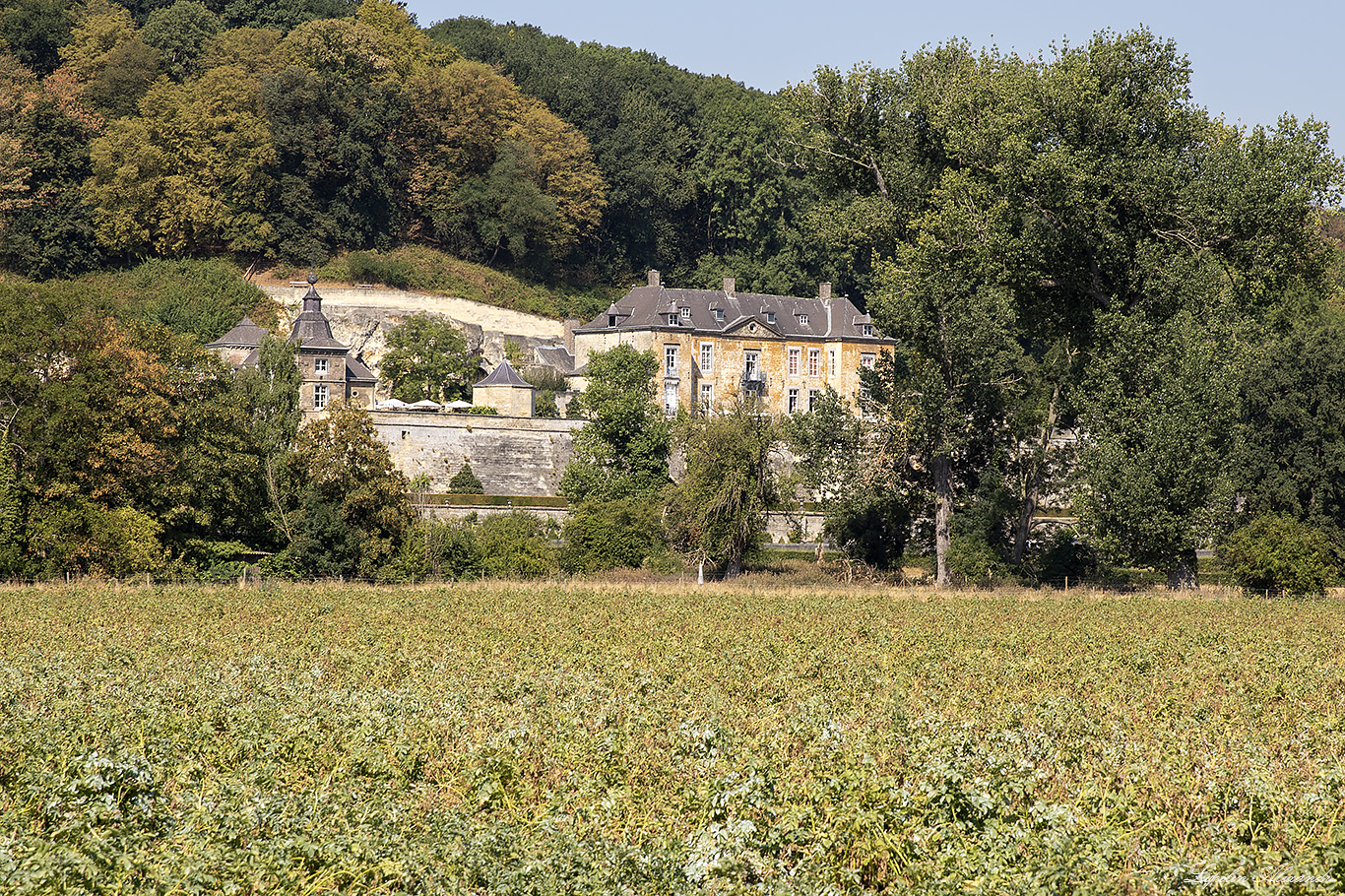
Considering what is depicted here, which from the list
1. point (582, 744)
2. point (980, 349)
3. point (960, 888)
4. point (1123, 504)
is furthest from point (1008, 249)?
point (960, 888)

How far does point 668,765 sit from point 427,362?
60020 millimetres

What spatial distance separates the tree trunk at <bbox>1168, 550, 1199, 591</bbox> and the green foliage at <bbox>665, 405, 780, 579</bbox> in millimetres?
13221

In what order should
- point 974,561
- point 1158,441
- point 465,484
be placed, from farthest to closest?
1. point 465,484
2. point 974,561
3. point 1158,441

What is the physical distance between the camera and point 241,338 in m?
65.1

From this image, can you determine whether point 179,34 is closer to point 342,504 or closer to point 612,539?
point 342,504

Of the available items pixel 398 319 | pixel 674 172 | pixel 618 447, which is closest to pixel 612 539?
pixel 618 447

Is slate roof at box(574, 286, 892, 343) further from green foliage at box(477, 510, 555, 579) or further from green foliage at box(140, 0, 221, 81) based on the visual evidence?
green foliage at box(477, 510, 555, 579)

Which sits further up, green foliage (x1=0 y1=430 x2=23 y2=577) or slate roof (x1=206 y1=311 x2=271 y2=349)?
slate roof (x1=206 y1=311 x2=271 y2=349)

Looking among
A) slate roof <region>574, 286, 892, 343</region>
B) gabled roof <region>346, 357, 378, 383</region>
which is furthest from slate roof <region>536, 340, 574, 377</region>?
gabled roof <region>346, 357, 378, 383</region>

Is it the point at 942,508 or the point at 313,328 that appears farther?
the point at 313,328

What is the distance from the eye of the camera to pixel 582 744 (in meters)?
11.6

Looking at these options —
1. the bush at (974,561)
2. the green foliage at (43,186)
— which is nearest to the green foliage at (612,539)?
the bush at (974,561)

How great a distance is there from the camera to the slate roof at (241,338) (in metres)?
64.3

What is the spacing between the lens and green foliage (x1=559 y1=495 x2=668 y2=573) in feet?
134
